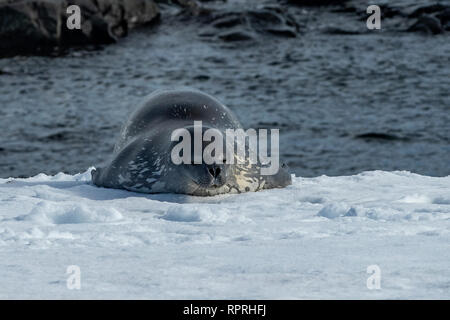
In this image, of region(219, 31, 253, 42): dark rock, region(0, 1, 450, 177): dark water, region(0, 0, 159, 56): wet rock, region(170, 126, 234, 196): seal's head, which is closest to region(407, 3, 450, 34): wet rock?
region(0, 1, 450, 177): dark water

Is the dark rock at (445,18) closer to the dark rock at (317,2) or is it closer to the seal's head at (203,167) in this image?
the dark rock at (317,2)

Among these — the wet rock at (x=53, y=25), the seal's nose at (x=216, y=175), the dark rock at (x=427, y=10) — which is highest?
the dark rock at (x=427, y=10)

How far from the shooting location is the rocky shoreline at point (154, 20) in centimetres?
2041

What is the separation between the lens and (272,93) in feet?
58.6

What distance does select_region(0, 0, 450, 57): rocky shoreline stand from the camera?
20406 millimetres

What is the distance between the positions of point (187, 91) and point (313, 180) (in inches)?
56.2

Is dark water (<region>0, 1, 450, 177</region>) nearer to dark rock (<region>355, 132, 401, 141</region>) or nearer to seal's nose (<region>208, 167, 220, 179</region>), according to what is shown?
dark rock (<region>355, 132, 401, 141</region>)

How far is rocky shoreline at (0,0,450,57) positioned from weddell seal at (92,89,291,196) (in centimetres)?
1172

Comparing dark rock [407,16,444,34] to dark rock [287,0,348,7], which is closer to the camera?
dark rock [407,16,444,34]

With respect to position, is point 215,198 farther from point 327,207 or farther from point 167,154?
point 327,207

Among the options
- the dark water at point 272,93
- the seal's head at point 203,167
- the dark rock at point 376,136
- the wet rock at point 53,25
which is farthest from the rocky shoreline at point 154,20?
the seal's head at point 203,167

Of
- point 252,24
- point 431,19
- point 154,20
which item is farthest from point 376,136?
point 154,20

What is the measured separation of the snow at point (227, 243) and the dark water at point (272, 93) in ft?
19.7
